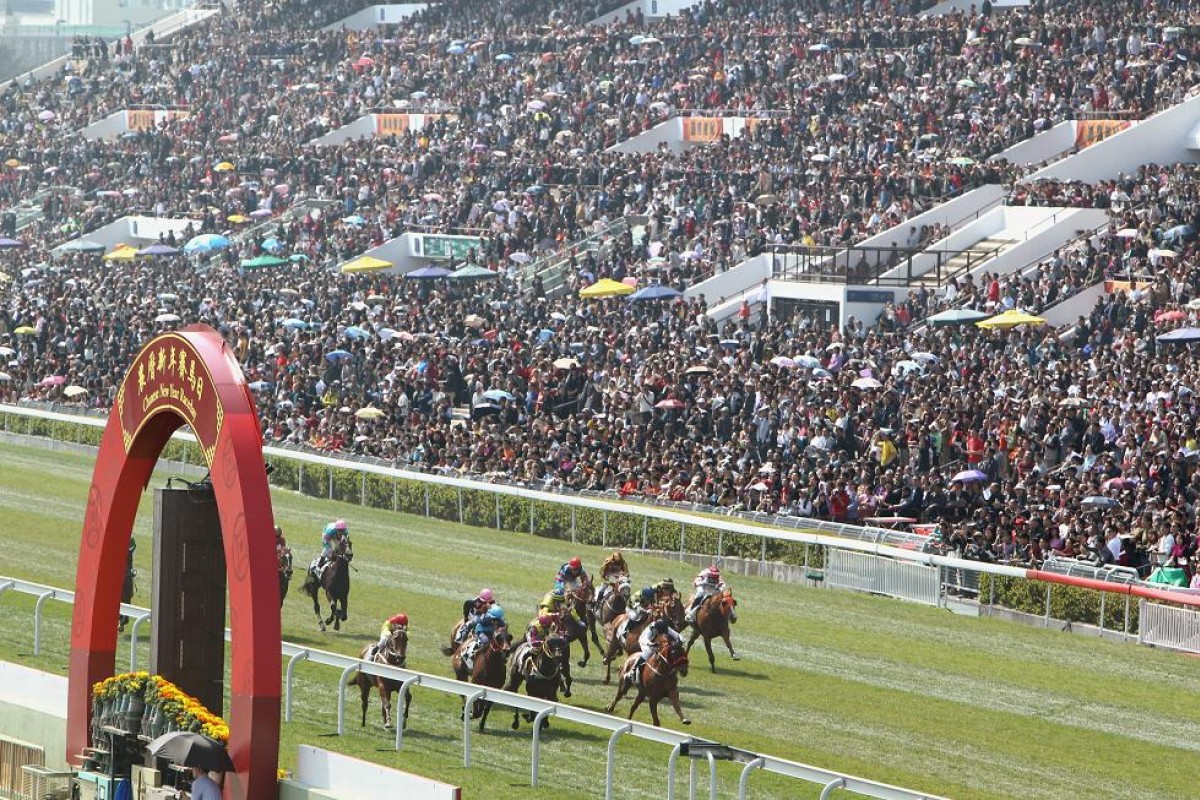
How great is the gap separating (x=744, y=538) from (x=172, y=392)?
39.6ft

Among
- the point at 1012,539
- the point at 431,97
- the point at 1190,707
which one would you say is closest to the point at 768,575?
the point at 1012,539

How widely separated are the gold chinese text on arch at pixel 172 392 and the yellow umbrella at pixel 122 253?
32.2m

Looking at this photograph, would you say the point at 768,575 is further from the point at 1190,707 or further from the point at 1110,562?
the point at 1190,707

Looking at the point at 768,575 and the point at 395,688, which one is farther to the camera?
the point at 768,575

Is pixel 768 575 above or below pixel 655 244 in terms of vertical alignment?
below

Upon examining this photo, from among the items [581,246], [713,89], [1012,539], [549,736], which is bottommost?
[549,736]

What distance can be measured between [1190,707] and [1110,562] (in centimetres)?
376

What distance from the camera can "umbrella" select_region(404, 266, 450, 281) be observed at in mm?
38312

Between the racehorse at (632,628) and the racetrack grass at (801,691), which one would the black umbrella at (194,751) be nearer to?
the racetrack grass at (801,691)

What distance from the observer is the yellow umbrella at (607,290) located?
34.5 metres

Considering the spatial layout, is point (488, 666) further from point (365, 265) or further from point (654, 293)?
point (365, 265)

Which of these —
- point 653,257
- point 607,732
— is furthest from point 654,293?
point 607,732

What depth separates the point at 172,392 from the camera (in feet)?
41.4

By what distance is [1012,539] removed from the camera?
71.9ft
